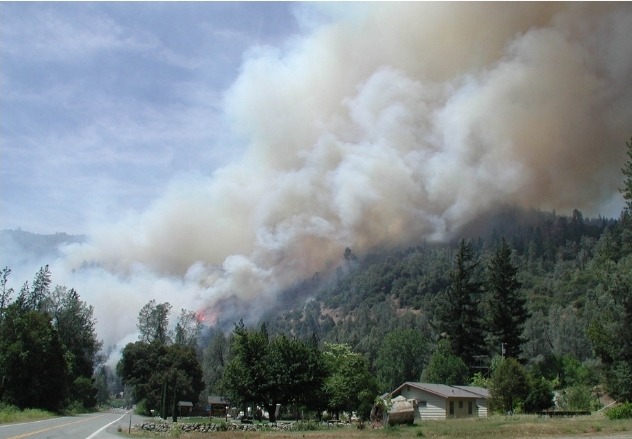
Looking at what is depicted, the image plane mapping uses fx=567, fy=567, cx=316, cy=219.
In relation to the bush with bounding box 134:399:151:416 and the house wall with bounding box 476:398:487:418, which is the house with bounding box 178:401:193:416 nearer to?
the bush with bounding box 134:399:151:416

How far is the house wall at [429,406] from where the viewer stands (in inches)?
2098

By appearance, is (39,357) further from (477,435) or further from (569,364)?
(569,364)

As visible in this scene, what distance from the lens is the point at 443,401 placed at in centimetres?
5356

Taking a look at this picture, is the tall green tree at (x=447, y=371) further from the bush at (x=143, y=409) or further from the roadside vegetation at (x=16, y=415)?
the roadside vegetation at (x=16, y=415)

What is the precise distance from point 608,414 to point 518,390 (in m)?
13.0

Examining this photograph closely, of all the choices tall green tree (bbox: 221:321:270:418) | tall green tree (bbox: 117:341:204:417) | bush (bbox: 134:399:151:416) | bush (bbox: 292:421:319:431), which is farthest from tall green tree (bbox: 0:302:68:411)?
bush (bbox: 292:421:319:431)

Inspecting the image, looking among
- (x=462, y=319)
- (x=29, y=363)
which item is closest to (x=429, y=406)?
(x=462, y=319)

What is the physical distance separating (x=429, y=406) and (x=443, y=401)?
5.30 feet

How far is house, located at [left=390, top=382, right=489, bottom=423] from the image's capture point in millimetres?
53344

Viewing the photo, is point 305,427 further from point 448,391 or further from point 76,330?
point 76,330

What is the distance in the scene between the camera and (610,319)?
41594mm

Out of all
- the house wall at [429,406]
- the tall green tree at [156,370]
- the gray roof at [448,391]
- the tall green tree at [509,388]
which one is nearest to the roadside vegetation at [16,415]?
the tall green tree at [156,370]

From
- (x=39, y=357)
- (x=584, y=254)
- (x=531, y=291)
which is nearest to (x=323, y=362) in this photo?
(x=39, y=357)

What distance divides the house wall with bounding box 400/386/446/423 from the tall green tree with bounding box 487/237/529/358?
19.9m
